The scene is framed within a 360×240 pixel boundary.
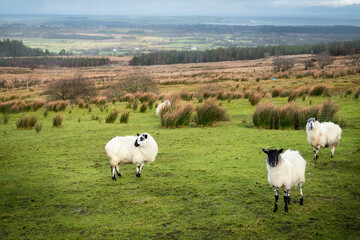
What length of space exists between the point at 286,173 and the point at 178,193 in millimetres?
2401

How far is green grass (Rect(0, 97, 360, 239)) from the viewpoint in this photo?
584 cm

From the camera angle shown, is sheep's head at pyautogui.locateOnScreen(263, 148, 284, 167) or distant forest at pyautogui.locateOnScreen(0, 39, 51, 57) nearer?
sheep's head at pyautogui.locateOnScreen(263, 148, 284, 167)

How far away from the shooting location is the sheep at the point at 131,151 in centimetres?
867

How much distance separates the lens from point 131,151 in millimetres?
8852

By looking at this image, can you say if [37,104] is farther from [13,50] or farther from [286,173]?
[13,50]

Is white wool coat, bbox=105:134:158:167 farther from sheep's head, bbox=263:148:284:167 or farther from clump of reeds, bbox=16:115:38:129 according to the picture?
clump of reeds, bbox=16:115:38:129

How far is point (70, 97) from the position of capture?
28891 mm

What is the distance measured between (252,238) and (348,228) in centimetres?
172

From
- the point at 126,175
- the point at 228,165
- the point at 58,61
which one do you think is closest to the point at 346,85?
the point at 228,165

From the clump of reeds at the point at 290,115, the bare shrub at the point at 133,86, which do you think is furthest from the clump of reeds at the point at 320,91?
the bare shrub at the point at 133,86

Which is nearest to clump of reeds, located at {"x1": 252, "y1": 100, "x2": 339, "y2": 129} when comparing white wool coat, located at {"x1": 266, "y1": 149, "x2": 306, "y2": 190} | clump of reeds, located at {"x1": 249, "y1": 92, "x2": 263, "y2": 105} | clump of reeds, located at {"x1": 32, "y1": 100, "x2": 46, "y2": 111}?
clump of reeds, located at {"x1": 249, "y1": 92, "x2": 263, "y2": 105}

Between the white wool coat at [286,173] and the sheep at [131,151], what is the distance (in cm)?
350

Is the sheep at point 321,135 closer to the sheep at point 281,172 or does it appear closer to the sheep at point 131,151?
the sheep at point 281,172

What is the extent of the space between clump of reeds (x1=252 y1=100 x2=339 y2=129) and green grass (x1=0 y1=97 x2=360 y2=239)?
50.1 inches
